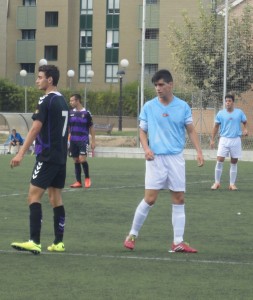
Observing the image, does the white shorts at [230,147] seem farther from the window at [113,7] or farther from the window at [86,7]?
the window at [86,7]

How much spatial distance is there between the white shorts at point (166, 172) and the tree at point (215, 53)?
1145 inches

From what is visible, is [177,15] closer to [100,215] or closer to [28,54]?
[28,54]

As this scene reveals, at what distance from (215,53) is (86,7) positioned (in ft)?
110

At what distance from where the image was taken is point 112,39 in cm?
7488

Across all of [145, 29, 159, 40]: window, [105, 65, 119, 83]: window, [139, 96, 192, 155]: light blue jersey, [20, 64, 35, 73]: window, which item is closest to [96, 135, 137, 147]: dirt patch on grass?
[145, 29, 159, 40]: window

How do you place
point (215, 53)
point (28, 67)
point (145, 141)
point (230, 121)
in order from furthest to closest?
point (28, 67), point (215, 53), point (230, 121), point (145, 141)

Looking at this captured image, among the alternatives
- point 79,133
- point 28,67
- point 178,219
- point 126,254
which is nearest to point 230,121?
point 79,133

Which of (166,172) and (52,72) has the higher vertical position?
(52,72)

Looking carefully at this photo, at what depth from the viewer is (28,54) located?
249 feet

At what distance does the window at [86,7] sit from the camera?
247 feet

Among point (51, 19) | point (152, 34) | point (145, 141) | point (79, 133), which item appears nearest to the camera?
point (145, 141)

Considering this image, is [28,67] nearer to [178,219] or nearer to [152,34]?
[152,34]

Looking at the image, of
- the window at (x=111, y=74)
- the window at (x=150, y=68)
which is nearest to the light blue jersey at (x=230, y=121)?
the window at (x=150, y=68)

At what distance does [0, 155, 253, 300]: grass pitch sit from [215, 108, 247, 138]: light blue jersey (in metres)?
1.94
